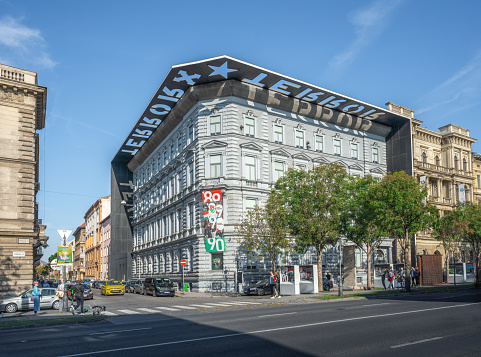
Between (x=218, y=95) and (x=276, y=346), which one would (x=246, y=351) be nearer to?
(x=276, y=346)

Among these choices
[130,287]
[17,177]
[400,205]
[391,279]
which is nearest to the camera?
[17,177]

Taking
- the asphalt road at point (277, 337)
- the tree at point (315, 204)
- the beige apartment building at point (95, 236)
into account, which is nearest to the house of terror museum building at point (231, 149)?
the tree at point (315, 204)

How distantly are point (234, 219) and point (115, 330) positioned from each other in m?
27.5

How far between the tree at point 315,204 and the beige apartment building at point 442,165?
26.2m

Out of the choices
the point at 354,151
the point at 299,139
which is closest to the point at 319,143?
the point at 299,139

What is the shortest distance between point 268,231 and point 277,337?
25.8 meters

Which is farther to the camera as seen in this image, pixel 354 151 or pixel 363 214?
pixel 354 151

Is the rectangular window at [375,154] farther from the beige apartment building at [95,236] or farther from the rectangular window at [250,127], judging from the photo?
the beige apartment building at [95,236]

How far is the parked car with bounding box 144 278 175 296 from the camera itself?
135 ft

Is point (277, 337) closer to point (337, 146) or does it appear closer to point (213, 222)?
point (213, 222)

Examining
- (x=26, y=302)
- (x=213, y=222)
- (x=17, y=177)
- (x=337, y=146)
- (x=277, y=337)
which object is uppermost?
(x=337, y=146)

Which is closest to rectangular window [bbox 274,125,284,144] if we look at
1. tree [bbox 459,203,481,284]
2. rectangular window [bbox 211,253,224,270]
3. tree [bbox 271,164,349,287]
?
tree [bbox 271,164,349,287]

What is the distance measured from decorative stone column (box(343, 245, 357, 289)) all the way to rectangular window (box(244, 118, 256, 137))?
15.4 m

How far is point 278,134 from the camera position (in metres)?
49.0
